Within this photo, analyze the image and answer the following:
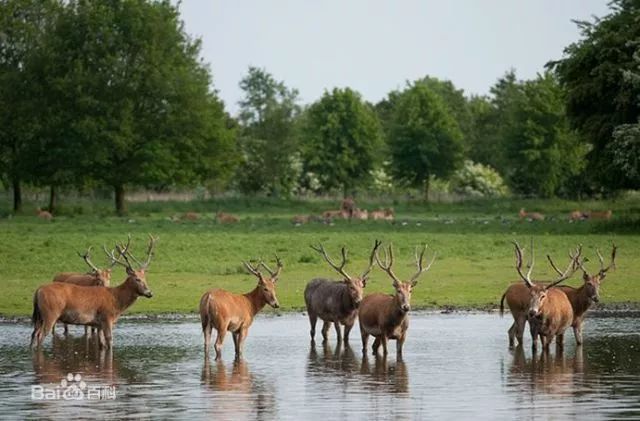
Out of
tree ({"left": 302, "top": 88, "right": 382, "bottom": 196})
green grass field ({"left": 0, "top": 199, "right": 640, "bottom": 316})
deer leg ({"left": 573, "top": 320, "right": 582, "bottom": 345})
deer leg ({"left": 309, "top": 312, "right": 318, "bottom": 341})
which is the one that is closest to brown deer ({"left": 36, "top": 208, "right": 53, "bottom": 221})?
green grass field ({"left": 0, "top": 199, "right": 640, "bottom": 316})

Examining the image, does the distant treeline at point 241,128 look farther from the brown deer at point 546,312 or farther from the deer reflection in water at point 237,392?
the deer reflection in water at point 237,392

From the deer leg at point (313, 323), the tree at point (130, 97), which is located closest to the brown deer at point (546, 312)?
the deer leg at point (313, 323)

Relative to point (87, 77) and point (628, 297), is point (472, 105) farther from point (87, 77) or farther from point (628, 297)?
point (628, 297)

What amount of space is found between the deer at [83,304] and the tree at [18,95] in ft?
162

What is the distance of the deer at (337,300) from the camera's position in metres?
24.5

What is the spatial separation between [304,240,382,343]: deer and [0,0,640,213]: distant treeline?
25.0 metres

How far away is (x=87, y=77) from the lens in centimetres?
7262

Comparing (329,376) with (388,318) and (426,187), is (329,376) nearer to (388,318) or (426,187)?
(388,318)

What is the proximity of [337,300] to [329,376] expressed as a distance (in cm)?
438

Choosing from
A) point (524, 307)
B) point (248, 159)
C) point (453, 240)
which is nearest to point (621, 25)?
point (453, 240)

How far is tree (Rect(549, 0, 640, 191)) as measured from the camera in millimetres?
52156

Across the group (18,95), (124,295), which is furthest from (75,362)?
(18,95)

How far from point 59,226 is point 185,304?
24.1 m

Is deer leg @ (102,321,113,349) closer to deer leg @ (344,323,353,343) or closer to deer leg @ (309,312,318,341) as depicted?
deer leg @ (309,312,318,341)
